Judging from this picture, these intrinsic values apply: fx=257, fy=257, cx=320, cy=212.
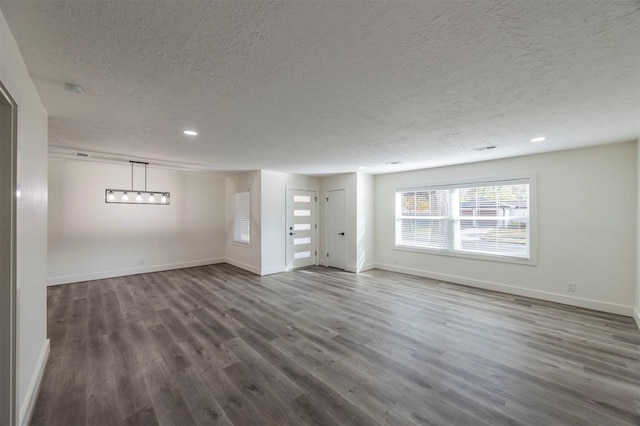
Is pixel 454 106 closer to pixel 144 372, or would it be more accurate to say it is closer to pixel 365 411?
pixel 365 411

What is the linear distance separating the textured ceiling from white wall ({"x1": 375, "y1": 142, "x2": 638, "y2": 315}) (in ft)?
2.06

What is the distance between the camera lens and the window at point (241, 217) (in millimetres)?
6652

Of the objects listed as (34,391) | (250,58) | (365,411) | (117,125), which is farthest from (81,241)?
(365,411)

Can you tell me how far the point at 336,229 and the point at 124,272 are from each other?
5.10 meters

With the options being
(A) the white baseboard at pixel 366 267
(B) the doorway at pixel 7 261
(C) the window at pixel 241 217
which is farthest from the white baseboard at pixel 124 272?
(B) the doorway at pixel 7 261

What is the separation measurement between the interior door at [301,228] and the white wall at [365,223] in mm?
1400

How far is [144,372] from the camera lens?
7.80 feet

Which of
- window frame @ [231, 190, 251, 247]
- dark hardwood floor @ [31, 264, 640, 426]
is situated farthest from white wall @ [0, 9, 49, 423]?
window frame @ [231, 190, 251, 247]

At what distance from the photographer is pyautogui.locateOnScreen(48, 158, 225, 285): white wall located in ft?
17.0

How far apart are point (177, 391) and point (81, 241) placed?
5070mm

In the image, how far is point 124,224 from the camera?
5.87m

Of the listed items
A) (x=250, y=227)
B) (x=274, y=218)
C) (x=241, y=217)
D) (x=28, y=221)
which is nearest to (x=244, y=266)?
(x=250, y=227)

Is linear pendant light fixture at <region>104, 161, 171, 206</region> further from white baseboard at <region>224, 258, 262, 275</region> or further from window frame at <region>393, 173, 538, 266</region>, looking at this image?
window frame at <region>393, 173, 538, 266</region>

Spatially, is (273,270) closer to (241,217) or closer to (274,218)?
(274,218)
